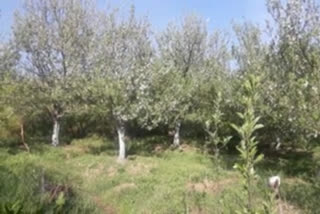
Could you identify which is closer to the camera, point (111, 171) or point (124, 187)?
point (124, 187)

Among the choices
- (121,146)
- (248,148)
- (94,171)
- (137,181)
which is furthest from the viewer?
(121,146)

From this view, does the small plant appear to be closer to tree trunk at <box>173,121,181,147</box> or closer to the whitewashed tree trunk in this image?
the whitewashed tree trunk

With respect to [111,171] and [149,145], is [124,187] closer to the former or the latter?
[111,171]

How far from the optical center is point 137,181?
22328 millimetres

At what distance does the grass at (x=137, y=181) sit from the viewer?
12.7 m

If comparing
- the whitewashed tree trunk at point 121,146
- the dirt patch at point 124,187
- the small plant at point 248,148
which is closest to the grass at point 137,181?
the dirt patch at point 124,187

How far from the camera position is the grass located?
12.7 meters

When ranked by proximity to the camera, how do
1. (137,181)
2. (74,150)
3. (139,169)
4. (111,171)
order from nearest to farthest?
(137,181)
(111,171)
(139,169)
(74,150)

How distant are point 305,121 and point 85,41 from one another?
19099 mm

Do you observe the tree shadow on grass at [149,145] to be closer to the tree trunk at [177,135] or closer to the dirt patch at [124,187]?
the tree trunk at [177,135]

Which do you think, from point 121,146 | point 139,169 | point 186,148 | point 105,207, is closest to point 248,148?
point 105,207

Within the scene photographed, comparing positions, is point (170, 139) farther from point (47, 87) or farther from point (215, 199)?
point (215, 199)

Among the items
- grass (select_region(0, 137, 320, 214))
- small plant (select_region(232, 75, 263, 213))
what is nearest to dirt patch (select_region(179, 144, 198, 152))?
grass (select_region(0, 137, 320, 214))

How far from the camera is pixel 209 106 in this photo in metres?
35.6
